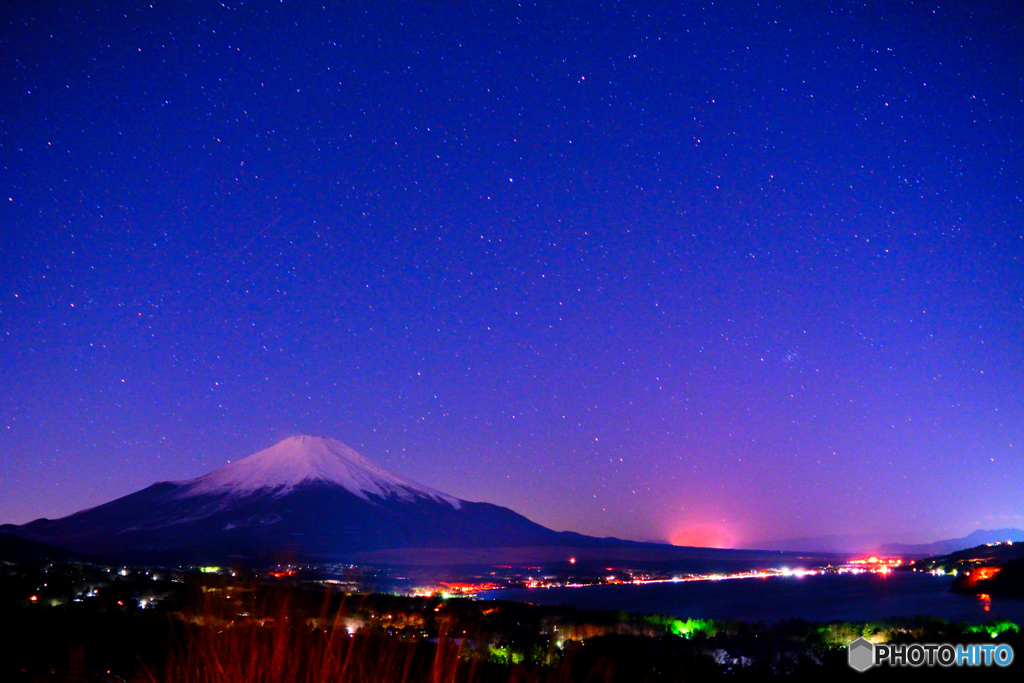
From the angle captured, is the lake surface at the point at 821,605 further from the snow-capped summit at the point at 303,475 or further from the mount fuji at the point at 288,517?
the snow-capped summit at the point at 303,475

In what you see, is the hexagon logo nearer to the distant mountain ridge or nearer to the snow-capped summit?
the distant mountain ridge

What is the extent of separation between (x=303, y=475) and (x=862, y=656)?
151 m

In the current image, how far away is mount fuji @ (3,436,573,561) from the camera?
322 feet

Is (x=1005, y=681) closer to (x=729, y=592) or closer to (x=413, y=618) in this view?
(x=413, y=618)

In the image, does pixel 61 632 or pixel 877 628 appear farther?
pixel 877 628

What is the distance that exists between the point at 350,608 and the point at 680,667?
714 inches

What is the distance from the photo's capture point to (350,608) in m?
27.3

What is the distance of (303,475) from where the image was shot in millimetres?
151375

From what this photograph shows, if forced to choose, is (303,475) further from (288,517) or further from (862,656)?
(862,656)

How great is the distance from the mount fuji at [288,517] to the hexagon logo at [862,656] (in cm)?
7720

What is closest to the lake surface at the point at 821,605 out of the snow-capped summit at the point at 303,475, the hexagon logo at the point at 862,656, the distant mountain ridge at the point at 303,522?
the hexagon logo at the point at 862,656

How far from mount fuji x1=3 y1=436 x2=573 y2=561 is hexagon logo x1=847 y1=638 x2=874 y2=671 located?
7720cm

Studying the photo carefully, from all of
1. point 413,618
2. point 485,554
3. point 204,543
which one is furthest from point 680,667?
point 485,554

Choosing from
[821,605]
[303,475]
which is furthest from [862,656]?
[303,475]
